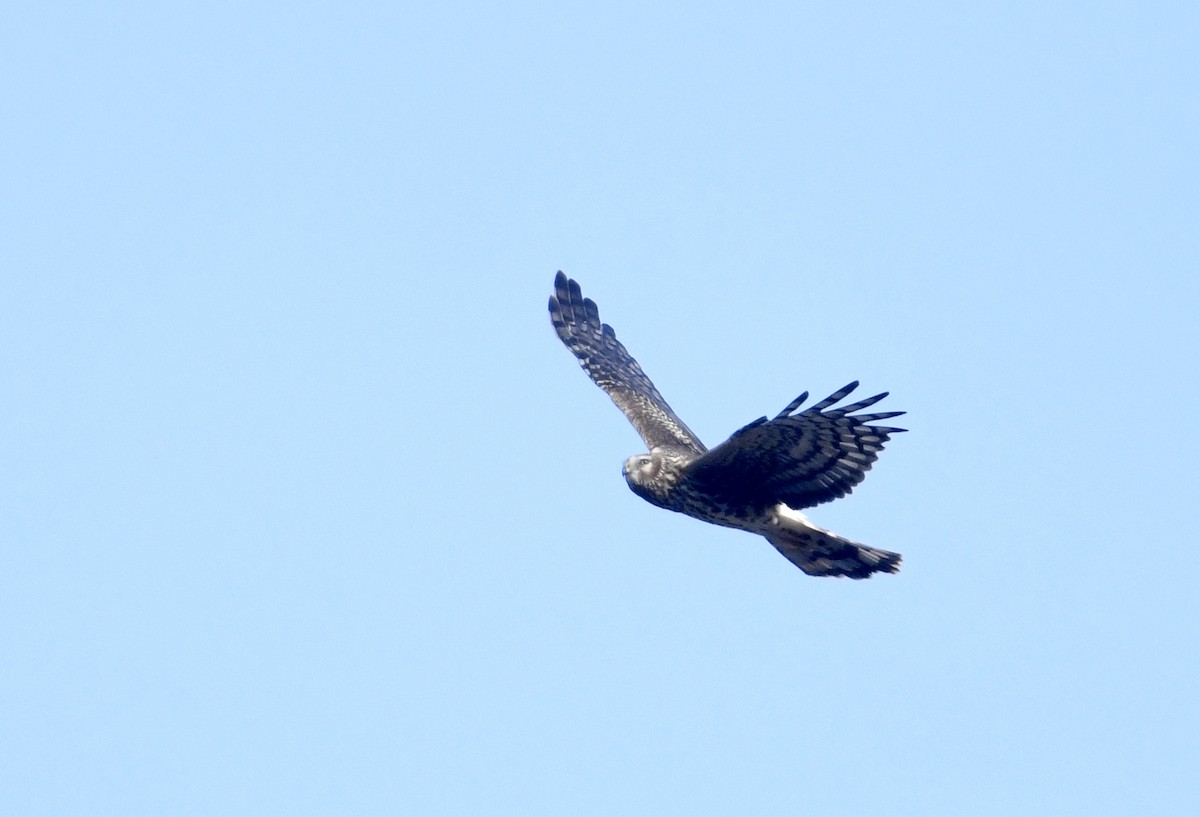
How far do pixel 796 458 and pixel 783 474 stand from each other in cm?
20

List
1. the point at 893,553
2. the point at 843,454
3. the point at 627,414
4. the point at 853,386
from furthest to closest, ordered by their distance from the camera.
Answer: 1. the point at 627,414
2. the point at 893,553
3. the point at 843,454
4. the point at 853,386

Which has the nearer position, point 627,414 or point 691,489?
point 691,489

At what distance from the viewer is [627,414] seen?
1325 centimetres

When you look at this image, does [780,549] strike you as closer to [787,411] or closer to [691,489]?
[691,489]

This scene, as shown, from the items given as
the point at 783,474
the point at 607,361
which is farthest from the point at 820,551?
the point at 607,361

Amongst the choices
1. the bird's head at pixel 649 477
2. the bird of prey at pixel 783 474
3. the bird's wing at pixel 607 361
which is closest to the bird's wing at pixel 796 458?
the bird of prey at pixel 783 474

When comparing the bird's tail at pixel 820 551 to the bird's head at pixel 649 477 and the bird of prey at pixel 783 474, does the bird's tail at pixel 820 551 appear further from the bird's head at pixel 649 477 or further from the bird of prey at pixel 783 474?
the bird's head at pixel 649 477

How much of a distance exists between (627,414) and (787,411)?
3.31m

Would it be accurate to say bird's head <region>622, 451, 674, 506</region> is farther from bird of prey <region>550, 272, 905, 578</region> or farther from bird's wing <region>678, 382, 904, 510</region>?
bird's wing <region>678, 382, 904, 510</region>

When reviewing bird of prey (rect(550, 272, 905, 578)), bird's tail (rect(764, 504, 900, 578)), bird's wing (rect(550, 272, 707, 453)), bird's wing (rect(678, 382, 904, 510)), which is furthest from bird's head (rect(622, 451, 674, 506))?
bird's wing (rect(550, 272, 707, 453))

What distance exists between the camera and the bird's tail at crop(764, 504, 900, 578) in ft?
37.0

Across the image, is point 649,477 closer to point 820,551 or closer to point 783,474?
point 783,474

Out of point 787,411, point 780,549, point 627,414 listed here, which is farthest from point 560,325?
point 787,411

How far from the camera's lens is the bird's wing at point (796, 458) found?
33.4ft
